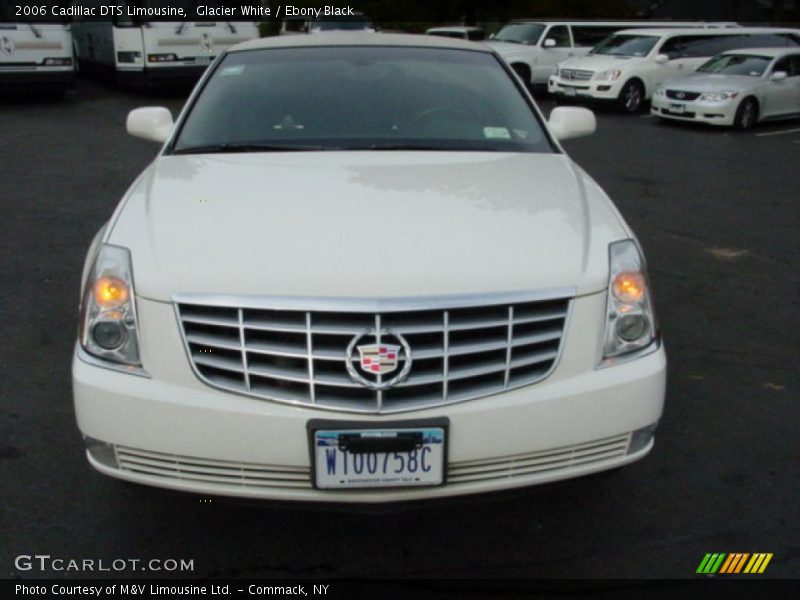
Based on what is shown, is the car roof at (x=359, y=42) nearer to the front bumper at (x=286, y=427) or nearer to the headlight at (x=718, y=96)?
the front bumper at (x=286, y=427)

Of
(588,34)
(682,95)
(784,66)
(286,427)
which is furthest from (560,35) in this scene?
(286,427)

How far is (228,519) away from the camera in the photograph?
338 centimetres

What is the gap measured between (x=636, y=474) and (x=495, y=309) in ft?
4.24

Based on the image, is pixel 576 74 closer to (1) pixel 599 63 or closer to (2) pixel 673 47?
(1) pixel 599 63

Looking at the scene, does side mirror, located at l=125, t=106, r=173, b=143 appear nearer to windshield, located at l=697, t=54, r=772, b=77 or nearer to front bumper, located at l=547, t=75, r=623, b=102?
windshield, located at l=697, t=54, r=772, b=77

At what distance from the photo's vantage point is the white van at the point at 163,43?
661 inches

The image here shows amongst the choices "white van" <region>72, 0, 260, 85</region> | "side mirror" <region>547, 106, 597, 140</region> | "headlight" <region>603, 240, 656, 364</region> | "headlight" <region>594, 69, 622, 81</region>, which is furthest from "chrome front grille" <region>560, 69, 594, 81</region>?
"headlight" <region>603, 240, 656, 364</region>

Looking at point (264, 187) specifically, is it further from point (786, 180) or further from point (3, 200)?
point (786, 180)

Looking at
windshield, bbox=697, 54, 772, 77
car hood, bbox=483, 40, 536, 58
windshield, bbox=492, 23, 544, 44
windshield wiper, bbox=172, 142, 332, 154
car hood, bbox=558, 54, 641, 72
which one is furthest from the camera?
windshield, bbox=492, 23, 544, 44

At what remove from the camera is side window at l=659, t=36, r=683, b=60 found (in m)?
18.5

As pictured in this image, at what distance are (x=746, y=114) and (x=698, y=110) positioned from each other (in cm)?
84

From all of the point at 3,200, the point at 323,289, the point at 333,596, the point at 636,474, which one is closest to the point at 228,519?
the point at 333,596

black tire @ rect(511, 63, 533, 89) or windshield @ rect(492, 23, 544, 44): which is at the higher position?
windshield @ rect(492, 23, 544, 44)

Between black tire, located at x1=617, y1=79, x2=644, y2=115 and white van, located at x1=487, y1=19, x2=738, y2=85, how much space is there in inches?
119
